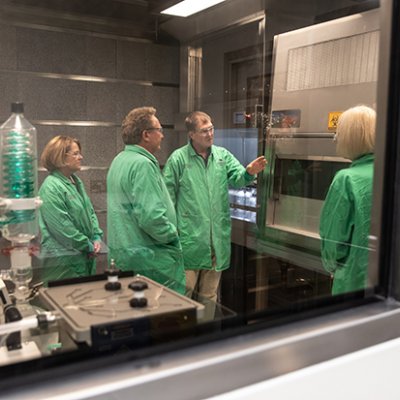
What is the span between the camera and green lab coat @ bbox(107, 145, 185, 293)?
2.01 m

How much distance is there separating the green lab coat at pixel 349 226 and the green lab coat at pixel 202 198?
2.81 ft

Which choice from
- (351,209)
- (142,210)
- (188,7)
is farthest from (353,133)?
(188,7)

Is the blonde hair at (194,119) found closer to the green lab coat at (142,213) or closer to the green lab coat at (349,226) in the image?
the green lab coat at (142,213)

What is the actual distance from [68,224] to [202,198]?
2.68 ft

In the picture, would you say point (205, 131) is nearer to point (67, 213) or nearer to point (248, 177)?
point (248, 177)

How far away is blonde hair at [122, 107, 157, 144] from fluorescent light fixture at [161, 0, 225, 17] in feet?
2.44

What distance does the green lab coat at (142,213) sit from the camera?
201 cm

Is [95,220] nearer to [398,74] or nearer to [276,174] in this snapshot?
[276,174]

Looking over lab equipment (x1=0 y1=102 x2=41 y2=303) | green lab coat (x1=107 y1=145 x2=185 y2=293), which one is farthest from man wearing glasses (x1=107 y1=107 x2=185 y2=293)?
lab equipment (x1=0 y1=102 x2=41 y2=303)

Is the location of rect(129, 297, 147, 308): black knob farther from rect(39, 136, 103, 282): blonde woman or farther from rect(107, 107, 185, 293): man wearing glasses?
rect(107, 107, 185, 293): man wearing glasses

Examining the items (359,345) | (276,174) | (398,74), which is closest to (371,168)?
(398,74)

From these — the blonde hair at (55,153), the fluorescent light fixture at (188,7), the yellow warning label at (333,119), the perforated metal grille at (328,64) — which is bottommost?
the blonde hair at (55,153)

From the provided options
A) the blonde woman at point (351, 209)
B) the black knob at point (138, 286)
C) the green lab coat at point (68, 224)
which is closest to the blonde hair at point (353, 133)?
the blonde woman at point (351, 209)

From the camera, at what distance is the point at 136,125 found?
2.18m
